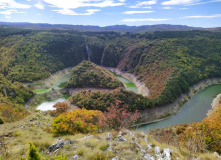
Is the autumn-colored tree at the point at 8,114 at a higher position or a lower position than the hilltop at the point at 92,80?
higher

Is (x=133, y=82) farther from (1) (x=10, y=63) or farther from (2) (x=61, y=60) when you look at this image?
(1) (x=10, y=63)

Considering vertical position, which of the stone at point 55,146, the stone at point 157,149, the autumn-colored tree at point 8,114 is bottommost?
the autumn-colored tree at point 8,114

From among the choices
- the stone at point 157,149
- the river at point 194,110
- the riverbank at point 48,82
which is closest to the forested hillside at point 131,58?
the riverbank at point 48,82

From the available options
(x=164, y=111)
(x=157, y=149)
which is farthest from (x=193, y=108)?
(x=157, y=149)

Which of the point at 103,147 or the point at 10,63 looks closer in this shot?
the point at 103,147

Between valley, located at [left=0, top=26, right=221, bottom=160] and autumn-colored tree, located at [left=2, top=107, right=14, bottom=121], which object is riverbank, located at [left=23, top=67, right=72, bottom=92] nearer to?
valley, located at [left=0, top=26, right=221, bottom=160]

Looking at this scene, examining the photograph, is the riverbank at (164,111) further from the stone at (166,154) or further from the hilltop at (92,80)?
the stone at (166,154)

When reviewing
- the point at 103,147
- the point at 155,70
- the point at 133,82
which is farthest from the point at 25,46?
the point at 103,147

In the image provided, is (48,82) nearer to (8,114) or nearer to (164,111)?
(8,114)
